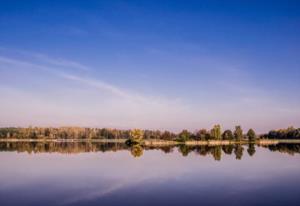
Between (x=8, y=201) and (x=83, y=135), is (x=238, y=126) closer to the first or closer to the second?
(x=83, y=135)

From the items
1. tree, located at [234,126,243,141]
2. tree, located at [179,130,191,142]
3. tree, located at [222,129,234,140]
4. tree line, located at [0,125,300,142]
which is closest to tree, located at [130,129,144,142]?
tree line, located at [0,125,300,142]

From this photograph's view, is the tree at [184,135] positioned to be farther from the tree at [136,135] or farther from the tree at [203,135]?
the tree at [136,135]

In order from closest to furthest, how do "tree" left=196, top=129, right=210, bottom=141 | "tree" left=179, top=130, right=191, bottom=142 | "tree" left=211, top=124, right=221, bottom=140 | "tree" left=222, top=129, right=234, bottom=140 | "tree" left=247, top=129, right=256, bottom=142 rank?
"tree" left=179, top=130, right=191, bottom=142 < "tree" left=211, top=124, right=221, bottom=140 < "tree" left=196, top=129, right=210, bottom=141 < "tree" left=222, top=129, right=234, bottom=140 < "tree" left=247, top=129, right=256, bottom=142

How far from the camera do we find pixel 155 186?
2122cm

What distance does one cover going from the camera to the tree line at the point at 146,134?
111m

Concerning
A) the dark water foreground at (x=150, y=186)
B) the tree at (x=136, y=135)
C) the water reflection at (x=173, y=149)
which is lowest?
the water reflection at (x=173, y=149)

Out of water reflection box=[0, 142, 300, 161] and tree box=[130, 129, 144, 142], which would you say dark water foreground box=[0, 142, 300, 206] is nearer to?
water reflection box=[0, 142, 300, 161]

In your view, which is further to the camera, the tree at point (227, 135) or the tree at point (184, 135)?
→ the tree at point (227, 135)

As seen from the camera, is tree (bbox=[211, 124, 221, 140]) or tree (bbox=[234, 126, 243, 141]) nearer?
tree (bbox=[211, 124, 221, 140])

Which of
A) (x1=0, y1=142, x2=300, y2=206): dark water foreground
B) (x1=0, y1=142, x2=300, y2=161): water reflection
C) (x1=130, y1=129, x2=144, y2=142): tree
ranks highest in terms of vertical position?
(x1=130, y1=129, x2=144, y2=142): tree

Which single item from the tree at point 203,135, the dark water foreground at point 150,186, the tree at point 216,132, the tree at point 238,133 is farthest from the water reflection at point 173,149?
the tree at point 238,133

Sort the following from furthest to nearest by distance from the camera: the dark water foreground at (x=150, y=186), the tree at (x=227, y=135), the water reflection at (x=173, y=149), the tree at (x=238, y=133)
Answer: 1. the tree at (x=238, y=133)
2. the tree at (x=227, y=135)
3. the water reflection at (x=173, y=149)
4. the dark water foreground at (x=150, y=186)

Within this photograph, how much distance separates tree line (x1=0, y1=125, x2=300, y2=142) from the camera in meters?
111

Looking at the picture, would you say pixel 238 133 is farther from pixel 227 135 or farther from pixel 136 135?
pixel 136 135
